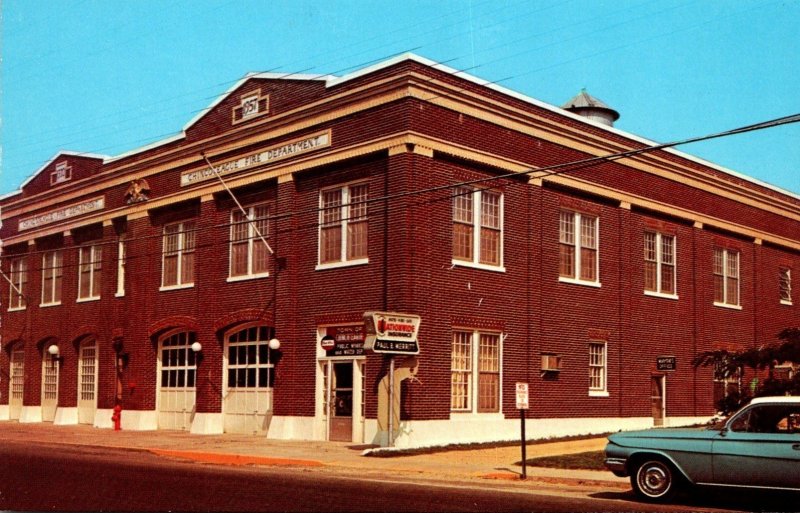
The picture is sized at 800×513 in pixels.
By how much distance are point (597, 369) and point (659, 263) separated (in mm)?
5348

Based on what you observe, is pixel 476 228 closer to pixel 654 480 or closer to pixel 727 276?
pixel 654 480

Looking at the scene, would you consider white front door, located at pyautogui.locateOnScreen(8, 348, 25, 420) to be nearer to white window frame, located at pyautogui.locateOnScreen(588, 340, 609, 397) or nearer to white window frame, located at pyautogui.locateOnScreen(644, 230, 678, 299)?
white window frame, located at pyautogui.locateOnScreen(588, 340, 609, 397)

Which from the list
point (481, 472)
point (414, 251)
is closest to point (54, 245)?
point (414, 251)

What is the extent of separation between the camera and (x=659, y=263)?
1406 inches

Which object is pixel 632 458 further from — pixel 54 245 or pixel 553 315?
pixel 54 245

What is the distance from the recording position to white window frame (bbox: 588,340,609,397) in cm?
3234

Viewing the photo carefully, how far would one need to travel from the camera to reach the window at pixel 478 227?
28.0 m

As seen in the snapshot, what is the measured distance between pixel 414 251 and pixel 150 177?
46.2 feet

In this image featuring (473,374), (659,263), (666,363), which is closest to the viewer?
(473,374)

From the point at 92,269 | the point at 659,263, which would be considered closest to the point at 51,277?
the point at 92,269

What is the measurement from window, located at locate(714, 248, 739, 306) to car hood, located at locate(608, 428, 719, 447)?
927 inches

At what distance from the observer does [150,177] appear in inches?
1435

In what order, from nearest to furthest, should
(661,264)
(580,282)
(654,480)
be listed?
(654,480) < (580,282) < (661,264)

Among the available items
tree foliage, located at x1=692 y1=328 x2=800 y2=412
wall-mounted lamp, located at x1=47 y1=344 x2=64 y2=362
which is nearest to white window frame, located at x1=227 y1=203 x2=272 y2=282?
wall-mounted lamp, located at x1=47 y1=344 x2=64 y2=362
